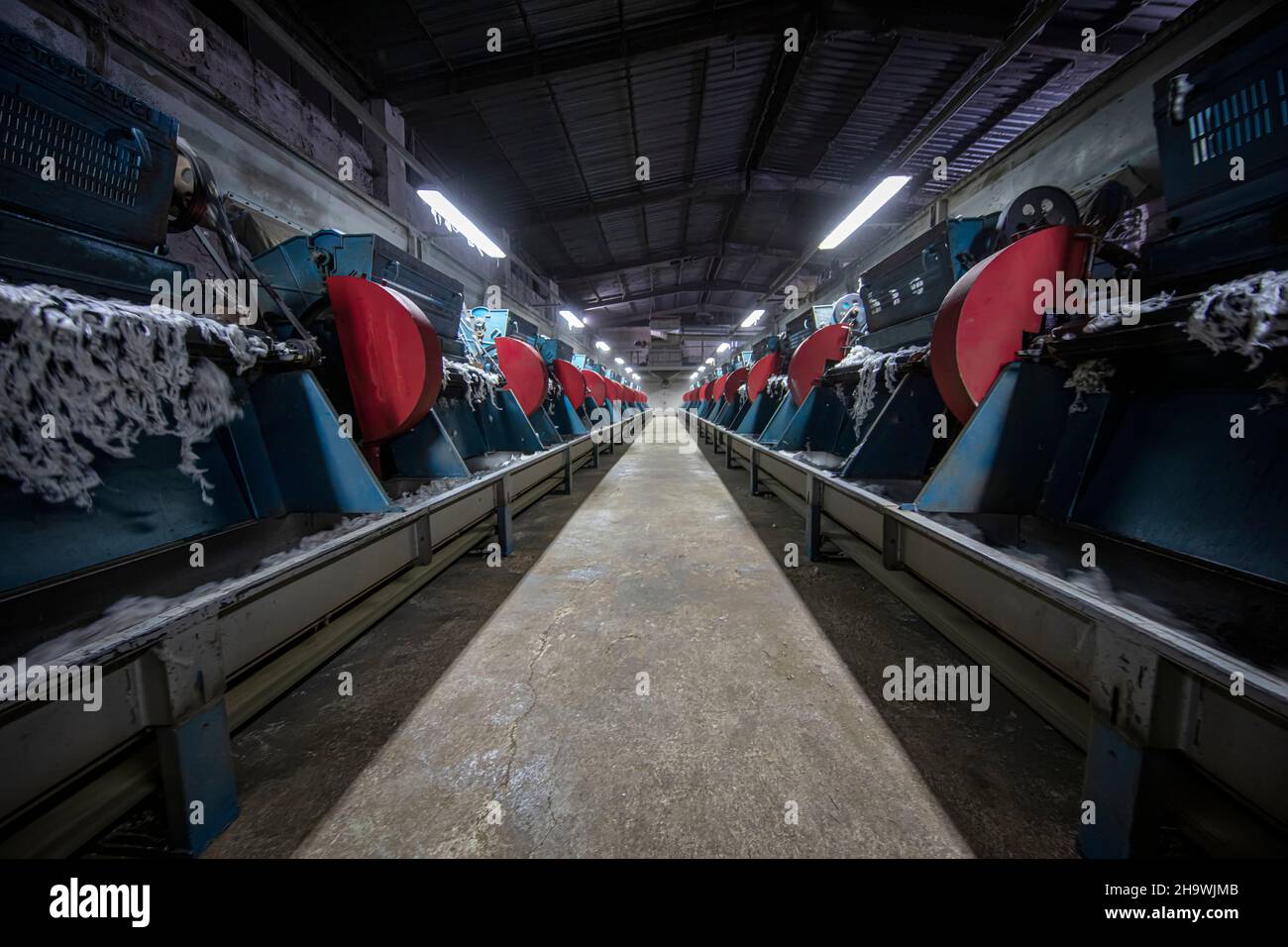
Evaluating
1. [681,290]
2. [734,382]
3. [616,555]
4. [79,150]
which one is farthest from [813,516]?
[681,290]

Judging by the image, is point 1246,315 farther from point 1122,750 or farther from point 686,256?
point 686,256

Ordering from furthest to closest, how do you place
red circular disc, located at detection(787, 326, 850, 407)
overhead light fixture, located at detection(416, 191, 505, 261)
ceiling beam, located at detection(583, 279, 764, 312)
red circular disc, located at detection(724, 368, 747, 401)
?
ceiling beam, located at detection(583, 279, 764, 312)
red circular disc, located at detection(724, 368, 747, 401)
overhead light fixture, located at detection(416, 191, 505, 261)
red circular disc, located at detection(787, 326, 850, 407)

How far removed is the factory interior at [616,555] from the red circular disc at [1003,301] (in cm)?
1

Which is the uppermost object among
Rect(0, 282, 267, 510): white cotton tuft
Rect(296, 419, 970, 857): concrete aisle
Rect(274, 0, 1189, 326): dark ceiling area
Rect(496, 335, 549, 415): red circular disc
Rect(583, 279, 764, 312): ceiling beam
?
Rect(583, 279, 764, 312): ceiling beam

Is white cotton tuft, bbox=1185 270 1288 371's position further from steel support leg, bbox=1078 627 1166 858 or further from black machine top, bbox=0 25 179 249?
black machine top, bbox=0 25 179 249

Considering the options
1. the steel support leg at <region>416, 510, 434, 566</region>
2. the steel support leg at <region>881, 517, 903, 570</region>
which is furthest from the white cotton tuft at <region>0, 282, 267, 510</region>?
the steel support leg at <region>881, 517, 903, 570</region>

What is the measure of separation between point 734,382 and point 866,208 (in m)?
Answer: 3.03

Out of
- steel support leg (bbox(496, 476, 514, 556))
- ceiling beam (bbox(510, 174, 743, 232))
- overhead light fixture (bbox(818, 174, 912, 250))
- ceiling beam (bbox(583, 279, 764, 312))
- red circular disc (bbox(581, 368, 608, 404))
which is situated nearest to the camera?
steel support leg (bbox(496, 476, 514, 556))

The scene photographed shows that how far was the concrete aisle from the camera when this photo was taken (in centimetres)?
78

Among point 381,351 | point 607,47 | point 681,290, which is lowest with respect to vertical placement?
point 381,351

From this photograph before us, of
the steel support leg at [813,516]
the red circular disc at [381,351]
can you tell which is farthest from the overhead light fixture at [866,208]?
the red circular disc at [381,351]

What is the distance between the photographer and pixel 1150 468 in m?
1.17

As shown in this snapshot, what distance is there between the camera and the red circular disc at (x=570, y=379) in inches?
182

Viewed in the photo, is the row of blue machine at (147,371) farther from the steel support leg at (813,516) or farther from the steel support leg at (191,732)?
the steel support leg at (813,516)
